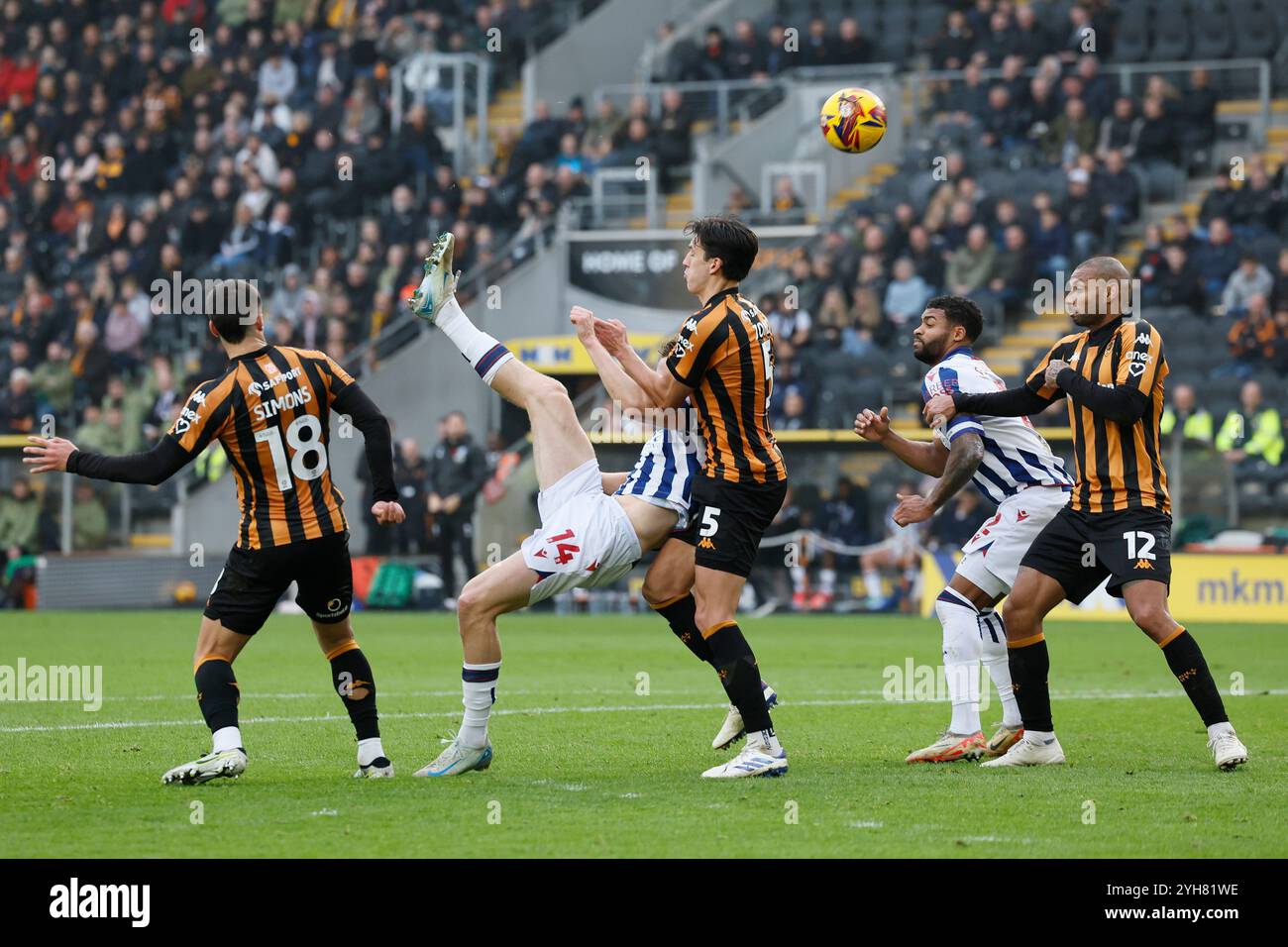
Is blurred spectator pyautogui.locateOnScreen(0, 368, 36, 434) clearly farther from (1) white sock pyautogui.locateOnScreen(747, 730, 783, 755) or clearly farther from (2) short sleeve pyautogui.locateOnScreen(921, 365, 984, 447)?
(1) white sock pyautogui.locateOnScreen(747, 730, 783, 755)

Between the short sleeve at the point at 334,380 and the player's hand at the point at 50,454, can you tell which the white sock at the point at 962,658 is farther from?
the player's hand at the point at 50,454

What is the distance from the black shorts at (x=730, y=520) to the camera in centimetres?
776

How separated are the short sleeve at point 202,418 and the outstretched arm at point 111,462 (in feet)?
0.13

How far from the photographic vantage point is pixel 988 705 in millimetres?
11000

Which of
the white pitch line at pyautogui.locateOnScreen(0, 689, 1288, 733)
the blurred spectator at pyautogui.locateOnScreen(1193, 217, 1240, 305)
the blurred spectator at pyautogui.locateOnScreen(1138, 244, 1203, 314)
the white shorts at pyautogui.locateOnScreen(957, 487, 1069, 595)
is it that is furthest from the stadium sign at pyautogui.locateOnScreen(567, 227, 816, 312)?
the white shorts at pyautogui.locateOnScreen(957, 487, 1069, 595)

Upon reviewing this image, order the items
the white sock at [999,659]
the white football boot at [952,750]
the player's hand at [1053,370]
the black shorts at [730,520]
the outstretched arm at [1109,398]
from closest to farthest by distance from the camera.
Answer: the black shorts at [730,520]
the outstretched arm at [1109,398]
the player's hand at [1053,370]
the white football boot at [952,750]
the white sock at [999,659]

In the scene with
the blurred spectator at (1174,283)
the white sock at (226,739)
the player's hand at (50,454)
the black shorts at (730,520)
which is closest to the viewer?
the player's hand at (50,454)

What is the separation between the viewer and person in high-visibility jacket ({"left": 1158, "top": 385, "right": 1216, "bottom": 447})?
19.4 m

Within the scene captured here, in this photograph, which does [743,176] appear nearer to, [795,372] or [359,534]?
[795,372]

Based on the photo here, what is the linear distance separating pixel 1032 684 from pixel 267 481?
11.9ft

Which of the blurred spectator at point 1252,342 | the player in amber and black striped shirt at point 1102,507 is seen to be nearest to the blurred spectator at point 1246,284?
→ the blurred spectator at point 1252,342

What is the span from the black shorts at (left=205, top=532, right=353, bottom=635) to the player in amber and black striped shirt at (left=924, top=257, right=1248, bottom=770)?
283 centimetres

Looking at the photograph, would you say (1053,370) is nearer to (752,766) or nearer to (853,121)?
(752,766)

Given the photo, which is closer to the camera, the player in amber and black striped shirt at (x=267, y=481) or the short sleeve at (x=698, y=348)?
the player in amber and black striped shirt at (x=267, y=481)
